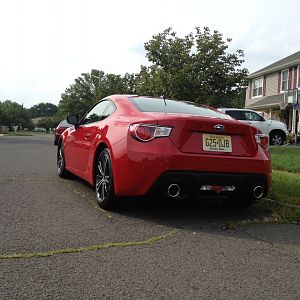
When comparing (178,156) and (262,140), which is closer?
(178,156)

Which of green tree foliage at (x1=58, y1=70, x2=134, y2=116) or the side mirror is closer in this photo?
the side mirror

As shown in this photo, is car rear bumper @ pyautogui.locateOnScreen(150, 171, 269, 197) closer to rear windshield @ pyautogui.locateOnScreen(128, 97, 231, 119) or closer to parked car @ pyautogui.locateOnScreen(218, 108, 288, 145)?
rear windshield @ pyautogui.locateOnScreen(128, 97, 231, 119)

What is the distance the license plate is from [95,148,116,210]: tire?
3.65 feet

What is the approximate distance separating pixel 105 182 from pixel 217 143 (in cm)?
139

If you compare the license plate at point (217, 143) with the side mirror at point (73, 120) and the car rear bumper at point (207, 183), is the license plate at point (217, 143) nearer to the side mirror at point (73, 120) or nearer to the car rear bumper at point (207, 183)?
the car rear bumper at point (207, 183)

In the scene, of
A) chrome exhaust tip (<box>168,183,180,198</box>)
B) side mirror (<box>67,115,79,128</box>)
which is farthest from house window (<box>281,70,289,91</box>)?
chrome exhaust tip (<box>168,183,180,198</box>)

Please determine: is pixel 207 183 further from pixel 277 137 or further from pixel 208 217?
pixel 277 137

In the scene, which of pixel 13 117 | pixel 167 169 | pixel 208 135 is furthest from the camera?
pixel 13 117

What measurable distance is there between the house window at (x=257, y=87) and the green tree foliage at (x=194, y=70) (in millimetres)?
7772

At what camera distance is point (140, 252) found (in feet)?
11.9

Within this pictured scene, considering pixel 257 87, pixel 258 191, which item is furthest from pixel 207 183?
pixel 257 87

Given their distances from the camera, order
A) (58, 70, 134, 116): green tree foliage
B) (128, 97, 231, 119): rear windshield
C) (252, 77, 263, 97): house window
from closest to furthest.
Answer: (128, 97, 231, 119): rear windshield
(252, 77, 263, 97): house window
(58, 70, 134, 116): green tree foliage

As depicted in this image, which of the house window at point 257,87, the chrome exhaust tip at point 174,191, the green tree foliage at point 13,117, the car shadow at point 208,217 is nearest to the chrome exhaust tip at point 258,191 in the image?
the car shadow at point 208,217

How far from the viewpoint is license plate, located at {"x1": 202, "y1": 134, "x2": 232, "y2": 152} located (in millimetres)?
4710
